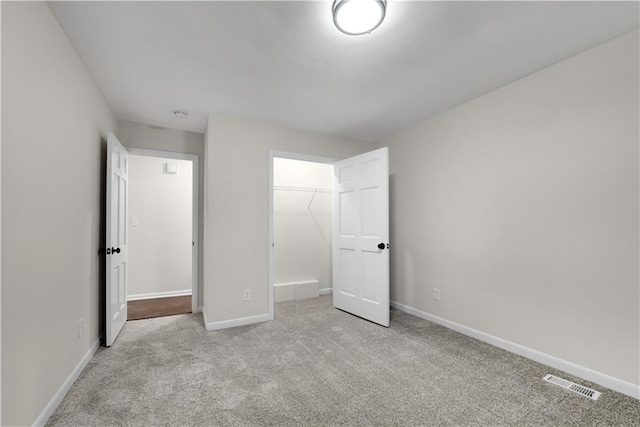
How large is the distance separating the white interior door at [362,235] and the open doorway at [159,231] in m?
2.49

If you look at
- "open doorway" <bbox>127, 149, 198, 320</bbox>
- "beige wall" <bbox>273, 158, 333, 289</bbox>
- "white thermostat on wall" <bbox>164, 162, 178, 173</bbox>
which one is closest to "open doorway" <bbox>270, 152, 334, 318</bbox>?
"beige wall" <bbox>273, 158, 333, 289</bbox>

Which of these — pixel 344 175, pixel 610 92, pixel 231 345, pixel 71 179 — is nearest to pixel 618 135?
pixel 610 92

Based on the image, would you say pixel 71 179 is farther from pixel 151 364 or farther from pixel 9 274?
pixel 151 364

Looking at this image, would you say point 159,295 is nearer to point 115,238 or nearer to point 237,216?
point 115,238

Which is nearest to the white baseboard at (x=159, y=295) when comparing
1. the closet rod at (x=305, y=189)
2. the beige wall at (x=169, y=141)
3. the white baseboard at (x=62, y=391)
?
the beige wall at (x=169, y=141)

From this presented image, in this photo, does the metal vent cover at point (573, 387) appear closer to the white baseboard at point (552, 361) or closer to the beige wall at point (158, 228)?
the white baseboard at point (552, 361)

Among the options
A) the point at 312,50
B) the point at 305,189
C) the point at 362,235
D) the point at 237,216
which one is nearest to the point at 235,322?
the point at 237,216

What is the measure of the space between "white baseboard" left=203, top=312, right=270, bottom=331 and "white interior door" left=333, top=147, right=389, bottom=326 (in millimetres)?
1058

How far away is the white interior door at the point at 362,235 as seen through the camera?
129 inches

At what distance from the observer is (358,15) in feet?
5.53

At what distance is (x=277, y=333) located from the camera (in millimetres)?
3037

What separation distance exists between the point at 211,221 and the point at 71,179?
1.32 metres

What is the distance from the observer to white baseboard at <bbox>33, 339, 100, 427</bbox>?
161cm

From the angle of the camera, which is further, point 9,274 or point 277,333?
point 277,333
